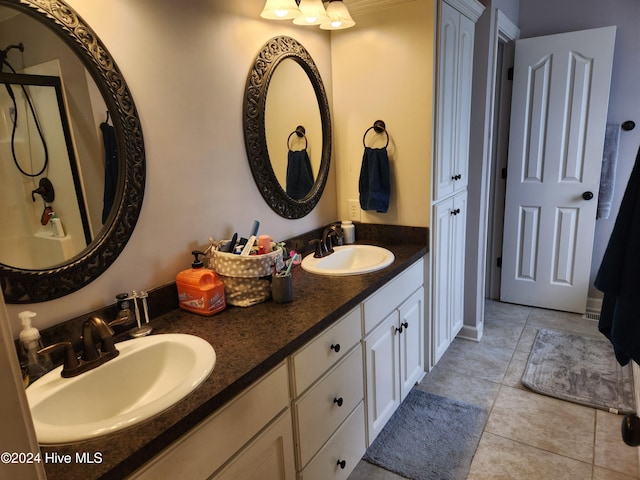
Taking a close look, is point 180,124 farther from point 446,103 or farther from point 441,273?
point 441,273

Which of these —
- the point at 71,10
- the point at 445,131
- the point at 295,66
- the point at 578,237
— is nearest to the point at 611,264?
the point at 445,131

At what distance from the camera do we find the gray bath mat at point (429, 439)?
72.4 inches

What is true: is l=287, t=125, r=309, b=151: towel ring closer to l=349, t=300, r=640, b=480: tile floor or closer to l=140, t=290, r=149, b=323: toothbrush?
l=140, t=290, r=149, b=323: toothbrush

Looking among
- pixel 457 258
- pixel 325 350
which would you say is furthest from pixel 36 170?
pixel 457 258

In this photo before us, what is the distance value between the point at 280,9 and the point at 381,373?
158 cm

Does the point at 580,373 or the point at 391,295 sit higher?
the point at 391,295

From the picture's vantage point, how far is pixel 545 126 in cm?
310

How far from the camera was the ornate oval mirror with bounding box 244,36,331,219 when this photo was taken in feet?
5.89

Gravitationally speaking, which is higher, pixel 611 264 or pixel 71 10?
pixel 71 10

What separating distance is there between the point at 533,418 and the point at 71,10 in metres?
2.55

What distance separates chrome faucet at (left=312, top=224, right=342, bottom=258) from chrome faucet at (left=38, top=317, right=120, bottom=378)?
1.07 meters

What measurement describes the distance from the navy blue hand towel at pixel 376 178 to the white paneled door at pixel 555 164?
158 centimetres

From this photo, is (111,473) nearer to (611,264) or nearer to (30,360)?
(30,360)

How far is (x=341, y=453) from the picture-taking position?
164 cm
